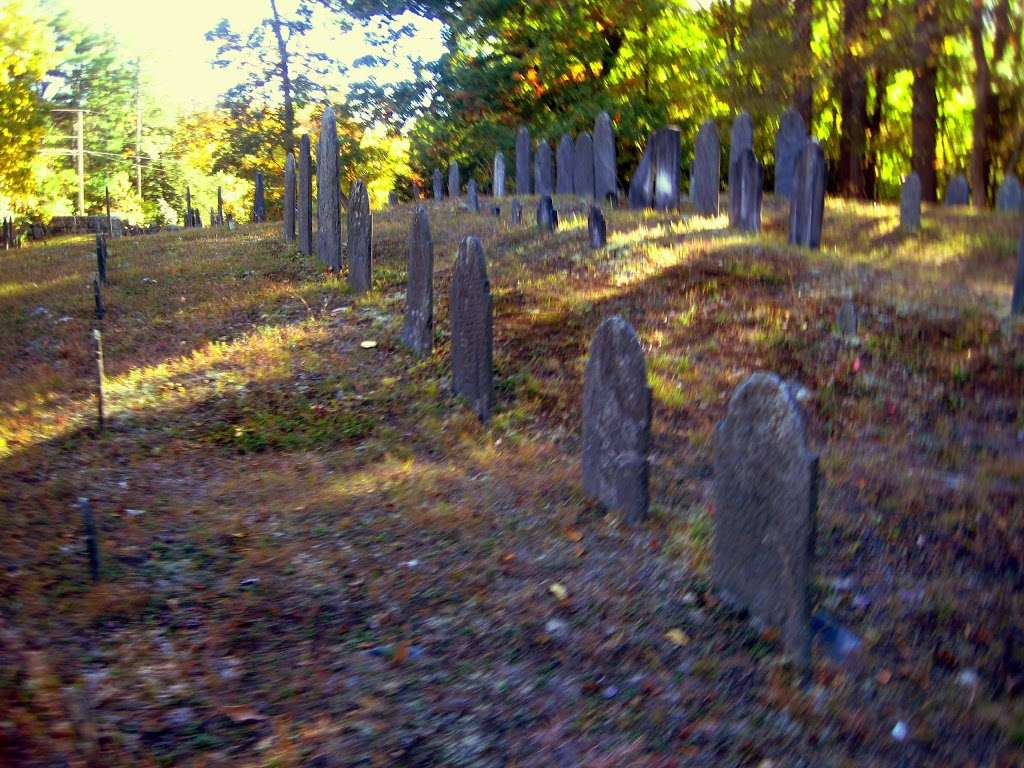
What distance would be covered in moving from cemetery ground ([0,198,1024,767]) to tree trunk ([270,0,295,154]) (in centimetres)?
2621

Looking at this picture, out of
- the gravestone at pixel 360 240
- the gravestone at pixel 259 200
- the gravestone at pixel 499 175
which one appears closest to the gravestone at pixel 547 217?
the gravestone at pixel 360 240

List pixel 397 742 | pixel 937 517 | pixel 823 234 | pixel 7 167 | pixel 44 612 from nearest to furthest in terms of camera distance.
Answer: pixel 397 742, pixel 44 612, pixel 937 517, pixel 823 234, pixel 7 167

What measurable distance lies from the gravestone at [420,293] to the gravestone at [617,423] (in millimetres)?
3992

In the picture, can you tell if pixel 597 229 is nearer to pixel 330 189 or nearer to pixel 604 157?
pixel 330 189

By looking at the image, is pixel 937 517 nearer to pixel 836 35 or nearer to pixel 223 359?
pixel 223 359

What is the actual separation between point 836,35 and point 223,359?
15424 millimetres

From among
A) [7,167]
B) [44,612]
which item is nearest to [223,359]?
[44,612]

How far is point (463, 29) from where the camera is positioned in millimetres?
27656

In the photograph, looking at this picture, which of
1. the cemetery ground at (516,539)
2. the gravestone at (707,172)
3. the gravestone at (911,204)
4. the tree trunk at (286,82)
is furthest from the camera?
the tree trunk at (286,82)

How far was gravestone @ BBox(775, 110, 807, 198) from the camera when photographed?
16781 mm

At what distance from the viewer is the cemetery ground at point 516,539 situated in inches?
155

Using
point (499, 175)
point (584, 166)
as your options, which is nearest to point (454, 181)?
point (499, 175)

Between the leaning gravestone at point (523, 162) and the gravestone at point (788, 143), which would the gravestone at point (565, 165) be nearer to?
the leaning gravestone at point (523, 162)

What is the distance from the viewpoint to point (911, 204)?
14.3 m
